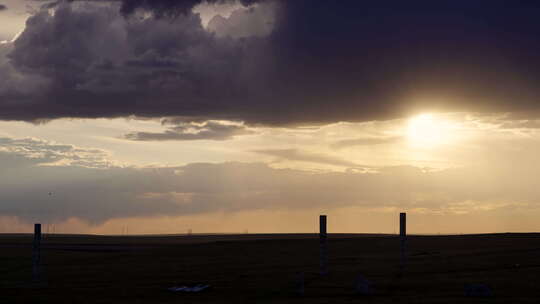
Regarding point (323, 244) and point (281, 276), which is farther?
point (281, 276)

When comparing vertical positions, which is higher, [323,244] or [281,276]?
[323,244]

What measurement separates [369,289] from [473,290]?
7.86 m

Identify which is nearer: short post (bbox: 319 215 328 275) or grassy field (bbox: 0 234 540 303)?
grassy field (bbox: 0 234 540 303)

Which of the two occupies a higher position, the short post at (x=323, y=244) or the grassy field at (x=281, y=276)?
the short post at (x=323, y=244)

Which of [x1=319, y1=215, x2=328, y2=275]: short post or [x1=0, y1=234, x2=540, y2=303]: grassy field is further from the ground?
[x1=319, y1=215, x2=328, y2=275]: short post

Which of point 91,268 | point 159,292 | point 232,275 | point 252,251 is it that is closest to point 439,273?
point 232,275

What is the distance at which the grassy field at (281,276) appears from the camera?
57.9m

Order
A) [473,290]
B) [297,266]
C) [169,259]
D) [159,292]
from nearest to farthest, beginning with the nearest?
[473,290] < [159,292] < [297,266] < [169,259]

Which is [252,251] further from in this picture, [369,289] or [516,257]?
[369,289]

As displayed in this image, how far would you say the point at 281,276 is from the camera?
2990 inches

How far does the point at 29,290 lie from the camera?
68062 mm

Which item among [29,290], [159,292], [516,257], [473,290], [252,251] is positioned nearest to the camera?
[473,290]

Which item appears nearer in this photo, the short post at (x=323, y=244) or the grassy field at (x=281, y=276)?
the grassy field at (x=281, y=276)

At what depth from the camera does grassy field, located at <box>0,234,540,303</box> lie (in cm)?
5794
